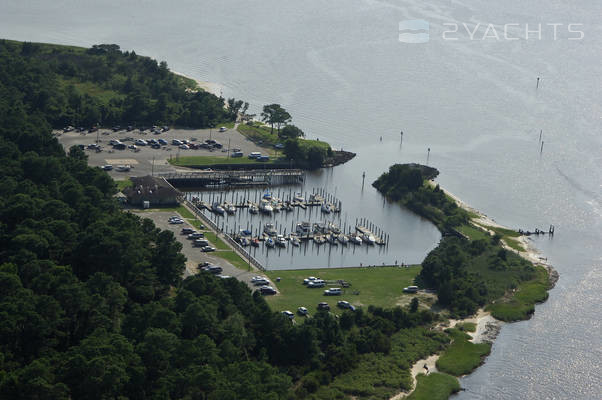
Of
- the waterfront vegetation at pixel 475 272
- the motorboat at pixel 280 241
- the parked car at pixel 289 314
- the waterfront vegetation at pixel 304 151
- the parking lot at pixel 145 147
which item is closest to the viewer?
the parked car at pixel 289 314

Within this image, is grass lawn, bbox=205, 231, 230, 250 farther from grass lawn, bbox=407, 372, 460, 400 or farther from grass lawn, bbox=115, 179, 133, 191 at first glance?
grass lawn, bbox=407, 372, 460, 400

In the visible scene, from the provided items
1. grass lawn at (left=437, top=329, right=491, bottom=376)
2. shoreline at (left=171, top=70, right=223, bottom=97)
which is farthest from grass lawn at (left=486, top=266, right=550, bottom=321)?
shoreline at (left=171, top=70, right=223, bottom=97)

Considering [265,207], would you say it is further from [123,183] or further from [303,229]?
[123,183]

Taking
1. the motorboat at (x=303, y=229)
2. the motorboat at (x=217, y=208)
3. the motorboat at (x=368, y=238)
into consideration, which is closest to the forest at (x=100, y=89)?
the motorboat at (x=217, y=208)

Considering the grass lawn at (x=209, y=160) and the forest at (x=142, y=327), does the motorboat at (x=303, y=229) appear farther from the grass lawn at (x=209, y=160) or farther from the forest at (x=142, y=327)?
the grass lawn at (x=209, y=160)

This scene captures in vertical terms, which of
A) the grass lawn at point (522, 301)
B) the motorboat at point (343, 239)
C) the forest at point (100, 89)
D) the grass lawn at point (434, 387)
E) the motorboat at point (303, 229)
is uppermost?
the forest at point (100, 89)

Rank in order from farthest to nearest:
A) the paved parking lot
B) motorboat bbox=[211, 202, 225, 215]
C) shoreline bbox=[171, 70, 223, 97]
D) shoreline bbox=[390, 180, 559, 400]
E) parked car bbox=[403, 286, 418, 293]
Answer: shoreline bbox=[171, 70, 223, 97] → motorboat bbox=[211, 202, 225, 215] → parked car bbox=[403, 286, 418, 293] → the paved parking lot → shoreline bbox=[390, 180, 559, 400]

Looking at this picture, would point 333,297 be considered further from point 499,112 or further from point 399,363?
point 499,112
